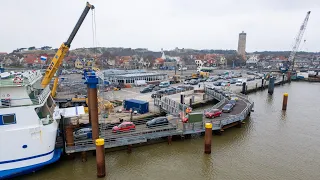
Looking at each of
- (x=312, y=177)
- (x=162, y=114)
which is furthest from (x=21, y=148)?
(x=312, y=177)

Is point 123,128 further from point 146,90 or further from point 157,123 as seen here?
point 146,90

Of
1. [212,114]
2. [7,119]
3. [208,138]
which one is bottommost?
[208,138]

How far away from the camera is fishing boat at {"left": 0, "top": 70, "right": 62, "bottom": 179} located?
1511 cm

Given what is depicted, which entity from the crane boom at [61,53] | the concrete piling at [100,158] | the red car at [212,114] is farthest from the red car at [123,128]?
the crane boom at [61,53]

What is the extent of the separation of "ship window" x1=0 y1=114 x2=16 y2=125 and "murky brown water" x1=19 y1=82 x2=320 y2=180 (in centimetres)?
435

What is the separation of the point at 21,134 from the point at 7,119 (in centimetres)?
144

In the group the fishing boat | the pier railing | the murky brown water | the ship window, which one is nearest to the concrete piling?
the murky brown water

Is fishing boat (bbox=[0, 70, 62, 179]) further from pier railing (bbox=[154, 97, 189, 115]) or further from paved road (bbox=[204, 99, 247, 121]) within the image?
paved road (bbox=[204, 99, 247, 121])

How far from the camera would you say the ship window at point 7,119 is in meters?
15.2

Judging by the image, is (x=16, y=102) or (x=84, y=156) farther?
(x=84, y=156)

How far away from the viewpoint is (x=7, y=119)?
15375 millimetres

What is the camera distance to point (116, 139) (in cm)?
1942

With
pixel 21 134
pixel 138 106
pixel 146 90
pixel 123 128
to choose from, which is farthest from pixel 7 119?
pixel 146 90

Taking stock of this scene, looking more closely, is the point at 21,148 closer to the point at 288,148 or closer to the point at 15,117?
the point at 15,117
